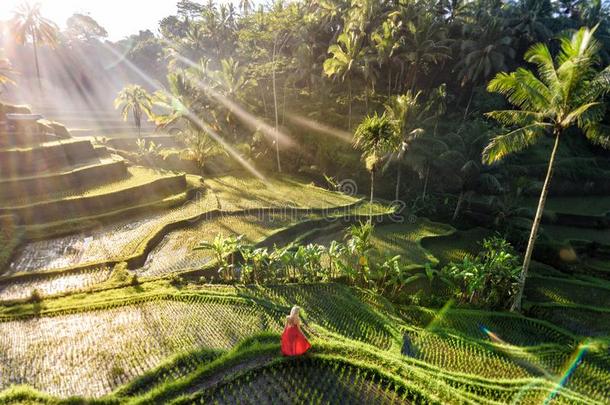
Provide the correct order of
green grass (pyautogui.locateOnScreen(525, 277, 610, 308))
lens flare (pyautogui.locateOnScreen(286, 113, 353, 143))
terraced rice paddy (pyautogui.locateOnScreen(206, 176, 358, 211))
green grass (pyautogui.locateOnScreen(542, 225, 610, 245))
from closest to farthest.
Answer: green grass (pyautogui.locateOnScreen(525, 277, 610, 308)) < green grass (pyautogui.locateOnScreen(542, 225, 610, 245)) < terraced rice paddy (pyautogui.locateOnScreen(206, 176, 358, 211)) < lens flare (pyautogui.locateOnScreen(286, 113, 353, 143))

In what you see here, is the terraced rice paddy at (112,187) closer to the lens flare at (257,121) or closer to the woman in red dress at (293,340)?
the lens flare at (257,121)

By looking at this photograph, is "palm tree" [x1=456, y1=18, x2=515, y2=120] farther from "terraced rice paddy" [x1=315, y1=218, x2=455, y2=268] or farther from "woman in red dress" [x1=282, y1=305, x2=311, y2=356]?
"woman in red dress" [x1=282, y1=305, x2=311, y2=356]

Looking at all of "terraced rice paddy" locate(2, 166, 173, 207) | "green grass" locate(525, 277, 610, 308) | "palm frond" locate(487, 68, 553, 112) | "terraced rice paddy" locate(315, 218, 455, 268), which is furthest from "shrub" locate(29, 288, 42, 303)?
"green grass" locate(525, 277, 610, 308)

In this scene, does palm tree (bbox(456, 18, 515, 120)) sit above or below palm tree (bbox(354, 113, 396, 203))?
above

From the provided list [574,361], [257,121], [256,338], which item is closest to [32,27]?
[257,121]

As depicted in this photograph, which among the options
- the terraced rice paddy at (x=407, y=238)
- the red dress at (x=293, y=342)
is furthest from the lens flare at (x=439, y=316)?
the red dress at (x=293, y=342)

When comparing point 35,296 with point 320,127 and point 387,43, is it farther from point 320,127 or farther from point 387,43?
point 387,43

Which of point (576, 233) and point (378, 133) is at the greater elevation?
point (378, 133)
